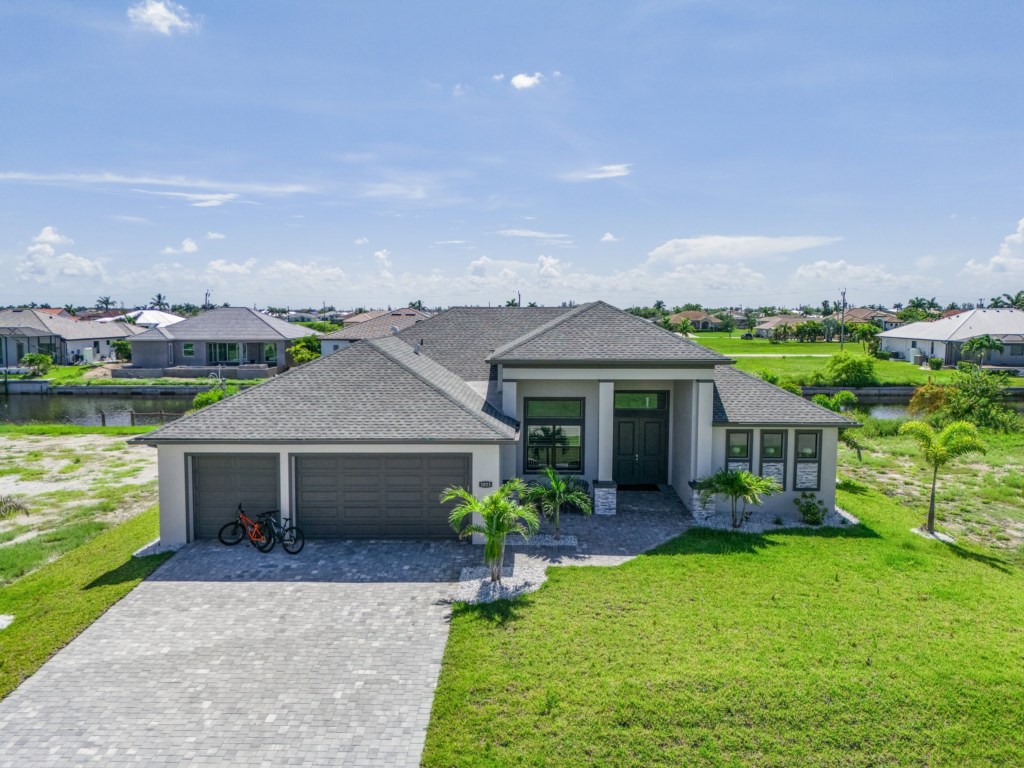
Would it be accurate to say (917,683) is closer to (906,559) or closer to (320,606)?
(906,559)

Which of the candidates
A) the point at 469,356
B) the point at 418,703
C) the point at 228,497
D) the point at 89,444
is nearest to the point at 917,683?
the point at 418,703

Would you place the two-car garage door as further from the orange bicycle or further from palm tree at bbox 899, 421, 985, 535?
palm tree at bbox 899, 421, 985, 535

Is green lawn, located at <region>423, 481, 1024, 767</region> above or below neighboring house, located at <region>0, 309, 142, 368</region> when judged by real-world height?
below

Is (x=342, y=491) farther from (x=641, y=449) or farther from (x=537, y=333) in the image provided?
(x=641, y=449)

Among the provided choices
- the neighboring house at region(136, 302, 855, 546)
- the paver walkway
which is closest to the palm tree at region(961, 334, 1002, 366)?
the neighboring house at region(136, 302, 855, 546)

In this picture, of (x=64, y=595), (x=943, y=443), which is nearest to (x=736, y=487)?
(x=943, y=443)
